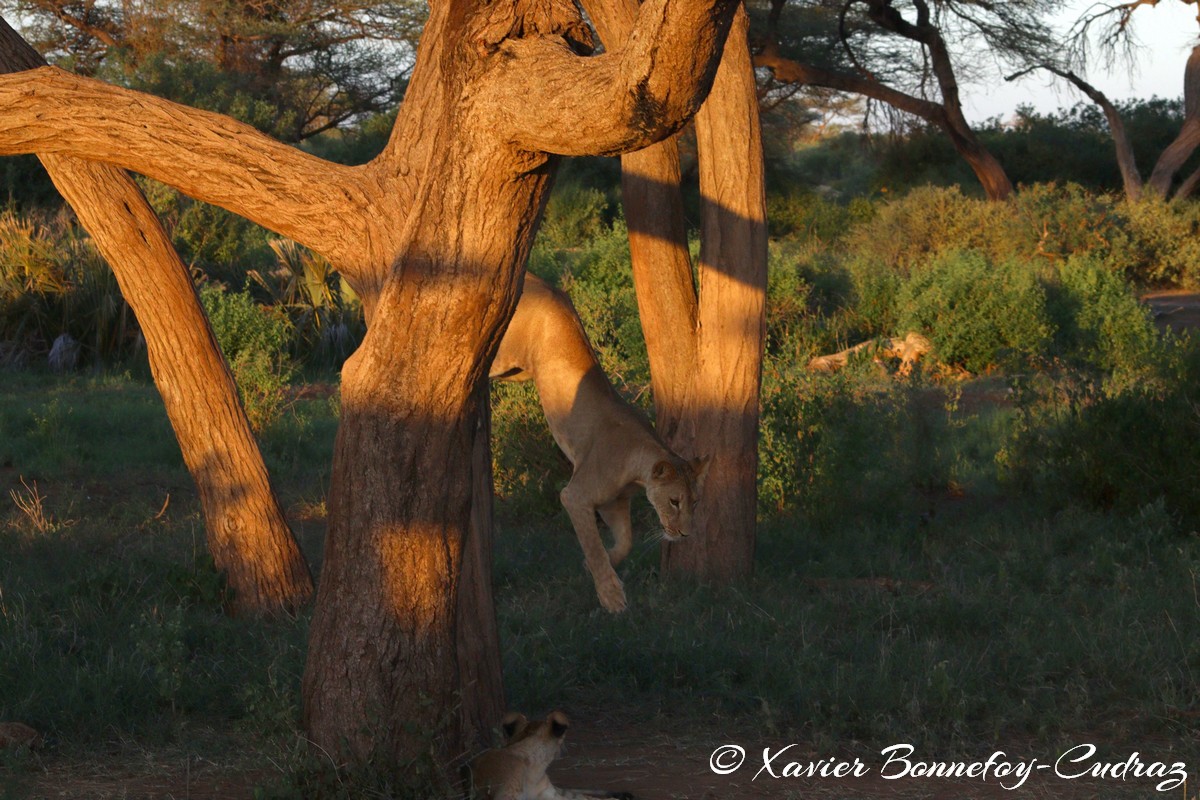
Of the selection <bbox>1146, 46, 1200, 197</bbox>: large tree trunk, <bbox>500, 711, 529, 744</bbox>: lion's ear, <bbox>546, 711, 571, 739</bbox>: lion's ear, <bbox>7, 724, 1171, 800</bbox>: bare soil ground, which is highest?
<bbox>1146, 46, 1200, 197</bbox>: large tree trunk

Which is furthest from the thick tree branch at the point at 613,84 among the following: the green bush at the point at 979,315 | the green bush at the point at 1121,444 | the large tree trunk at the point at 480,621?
the green bush at the point at 979,315

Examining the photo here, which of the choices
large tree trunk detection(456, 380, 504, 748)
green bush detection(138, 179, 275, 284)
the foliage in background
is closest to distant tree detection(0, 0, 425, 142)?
green bush detection(138, 179, 275, 284)

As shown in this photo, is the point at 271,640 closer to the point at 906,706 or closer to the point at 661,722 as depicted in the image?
the point at 661,722

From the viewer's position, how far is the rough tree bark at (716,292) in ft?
23.4

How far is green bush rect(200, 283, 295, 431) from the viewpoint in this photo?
438 inches

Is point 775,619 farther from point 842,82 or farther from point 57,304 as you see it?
point 842,82

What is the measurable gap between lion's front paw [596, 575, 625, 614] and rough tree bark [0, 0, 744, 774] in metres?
1.92

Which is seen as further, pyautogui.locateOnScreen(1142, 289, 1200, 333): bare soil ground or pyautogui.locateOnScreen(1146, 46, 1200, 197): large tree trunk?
pyautogui.locateOnScreen(1146, 46, 1200, 197): large tree trunk

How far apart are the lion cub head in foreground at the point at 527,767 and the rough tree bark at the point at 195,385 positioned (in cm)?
272

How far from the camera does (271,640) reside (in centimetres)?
595

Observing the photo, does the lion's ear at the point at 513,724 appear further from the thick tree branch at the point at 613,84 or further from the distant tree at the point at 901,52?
the distant tree at the point at 901,52

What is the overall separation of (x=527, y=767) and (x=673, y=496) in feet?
6.81

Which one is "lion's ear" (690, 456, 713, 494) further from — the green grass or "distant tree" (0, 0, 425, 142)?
"distant tree" (0, 0, 425, 142)

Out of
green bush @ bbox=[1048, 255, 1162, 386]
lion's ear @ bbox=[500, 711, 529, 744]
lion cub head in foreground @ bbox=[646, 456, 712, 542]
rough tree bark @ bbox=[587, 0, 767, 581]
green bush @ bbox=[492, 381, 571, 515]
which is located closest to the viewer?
lion's ear @ bbox=[500, 711, 529, 744]
